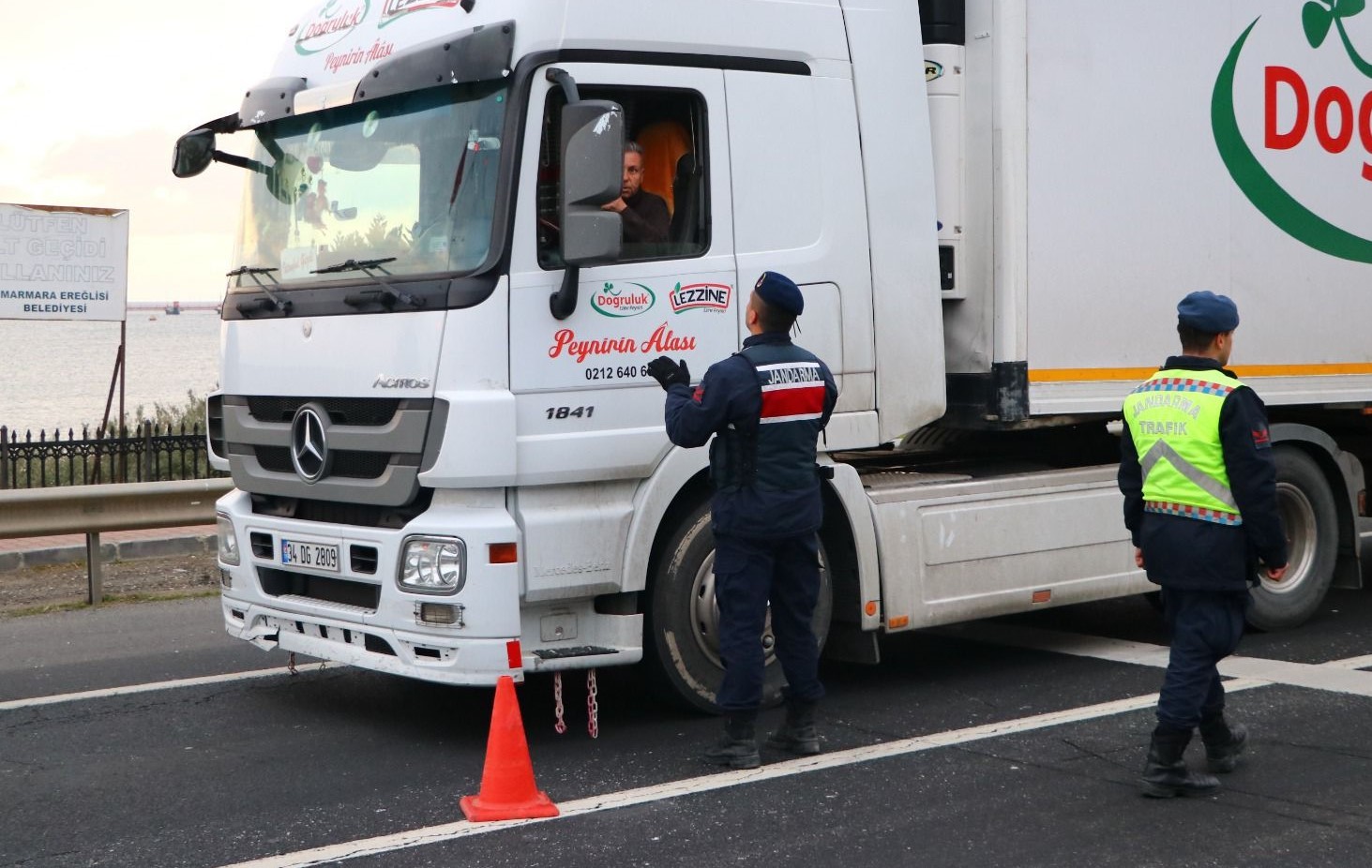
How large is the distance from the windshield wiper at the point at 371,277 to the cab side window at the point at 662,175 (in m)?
0.85

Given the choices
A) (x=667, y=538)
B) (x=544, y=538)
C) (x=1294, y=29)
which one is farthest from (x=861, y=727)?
(x=1294, y=29)

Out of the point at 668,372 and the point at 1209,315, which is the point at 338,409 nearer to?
the point at 668,372

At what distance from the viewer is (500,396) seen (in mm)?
5906

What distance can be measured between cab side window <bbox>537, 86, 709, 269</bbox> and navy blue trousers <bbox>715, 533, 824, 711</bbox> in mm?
1238

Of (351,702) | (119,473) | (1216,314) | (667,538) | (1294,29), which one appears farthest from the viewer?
(119,473)

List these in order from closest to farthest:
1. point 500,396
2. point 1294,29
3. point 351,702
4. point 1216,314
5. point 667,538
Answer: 1. point 1216,314
2. point 500,396
3. point 667,538
4. point 351,702
5. point 1294,29

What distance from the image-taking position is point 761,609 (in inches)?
235

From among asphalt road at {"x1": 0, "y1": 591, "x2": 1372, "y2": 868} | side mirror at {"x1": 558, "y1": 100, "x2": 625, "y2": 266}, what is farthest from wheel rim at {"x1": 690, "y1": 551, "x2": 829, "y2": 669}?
side mirror at {"x1": 558, "y1": 100, "x2": 625, "y2": 266}

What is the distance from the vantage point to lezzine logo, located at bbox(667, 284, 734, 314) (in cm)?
638

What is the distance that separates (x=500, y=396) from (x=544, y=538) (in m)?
0.57

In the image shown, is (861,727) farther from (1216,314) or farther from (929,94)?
(929,94)

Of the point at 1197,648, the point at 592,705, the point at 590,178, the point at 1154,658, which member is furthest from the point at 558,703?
the point at 1154,658

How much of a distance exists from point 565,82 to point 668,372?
1.14 meters

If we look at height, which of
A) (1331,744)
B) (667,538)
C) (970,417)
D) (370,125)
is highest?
(370,125)
